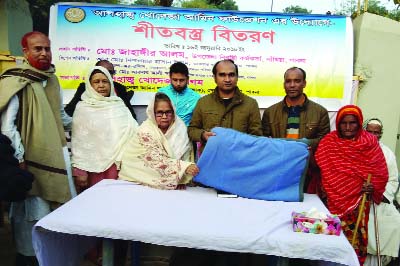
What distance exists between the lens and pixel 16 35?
7.66 metres

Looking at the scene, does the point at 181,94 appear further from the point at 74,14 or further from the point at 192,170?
the point at 74,14

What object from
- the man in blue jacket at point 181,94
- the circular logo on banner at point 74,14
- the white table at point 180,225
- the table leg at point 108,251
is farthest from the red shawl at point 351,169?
the circular logo on banner at point 74,14

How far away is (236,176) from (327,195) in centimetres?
87

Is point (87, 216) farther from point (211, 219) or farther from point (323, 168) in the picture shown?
point (323, 168)

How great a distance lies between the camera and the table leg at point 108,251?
7.38ft

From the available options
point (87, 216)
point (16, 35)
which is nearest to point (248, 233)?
point (87, 216)

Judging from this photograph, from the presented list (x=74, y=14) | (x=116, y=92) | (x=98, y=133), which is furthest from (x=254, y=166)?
(x=74, y=14)

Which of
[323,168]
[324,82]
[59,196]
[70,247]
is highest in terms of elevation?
[324,82]

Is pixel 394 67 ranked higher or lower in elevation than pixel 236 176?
higher

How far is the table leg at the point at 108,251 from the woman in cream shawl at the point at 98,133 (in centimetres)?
93

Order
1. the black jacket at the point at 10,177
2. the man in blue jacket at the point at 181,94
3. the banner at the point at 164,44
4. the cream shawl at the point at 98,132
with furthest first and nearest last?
the banner at the point at 164,44 → the man in blue jacket at the point at 181,94 → the cream shawl at the point at 98,132 → the black jacket at the point at 10,177

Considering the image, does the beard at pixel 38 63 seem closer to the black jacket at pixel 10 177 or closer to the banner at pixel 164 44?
the black jacket at pixel 10 177

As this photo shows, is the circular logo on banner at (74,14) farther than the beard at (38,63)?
Yes

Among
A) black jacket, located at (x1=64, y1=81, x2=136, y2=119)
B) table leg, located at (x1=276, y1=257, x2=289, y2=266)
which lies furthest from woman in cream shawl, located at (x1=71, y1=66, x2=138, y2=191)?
table leg, located at (x1=276, y1=257, x2=289, y2=266)
